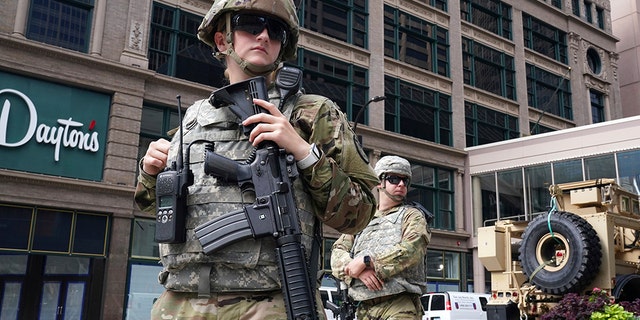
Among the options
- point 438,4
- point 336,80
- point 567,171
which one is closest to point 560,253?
point 336,80

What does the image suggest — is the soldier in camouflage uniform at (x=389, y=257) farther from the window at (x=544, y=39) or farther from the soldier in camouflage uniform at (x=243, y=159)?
the window at (x=544, y=39)

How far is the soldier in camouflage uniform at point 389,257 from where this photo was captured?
4641mm

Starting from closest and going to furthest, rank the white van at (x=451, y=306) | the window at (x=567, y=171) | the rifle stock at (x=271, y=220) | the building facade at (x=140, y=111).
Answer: the rifle stock at (x=271, y=220) < the building facade at (x=140, y=111) < the white van at (x=451, y=306) < the window at (x=567, y=171)

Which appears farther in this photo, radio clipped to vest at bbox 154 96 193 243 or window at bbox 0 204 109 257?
A: window at bbox 0 204 109 257

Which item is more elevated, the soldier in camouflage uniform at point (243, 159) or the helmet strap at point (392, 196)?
the helmet strap at point (392, 196)

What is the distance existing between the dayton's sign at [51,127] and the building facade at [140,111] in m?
0.03

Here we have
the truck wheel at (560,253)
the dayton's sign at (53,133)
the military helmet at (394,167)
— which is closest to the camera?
the military helmet at (394,167)

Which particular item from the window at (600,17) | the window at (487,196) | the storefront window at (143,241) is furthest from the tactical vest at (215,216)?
the window at (600,17)

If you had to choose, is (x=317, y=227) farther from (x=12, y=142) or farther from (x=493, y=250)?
(x=12, y=142)

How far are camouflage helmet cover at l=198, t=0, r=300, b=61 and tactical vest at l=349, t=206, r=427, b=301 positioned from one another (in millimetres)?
2488

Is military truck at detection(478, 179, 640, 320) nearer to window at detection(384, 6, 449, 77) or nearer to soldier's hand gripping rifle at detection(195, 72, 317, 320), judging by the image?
soldier's hand gripping rifle at detection(195, 72, 317, 320)

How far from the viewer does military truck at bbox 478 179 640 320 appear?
812cm

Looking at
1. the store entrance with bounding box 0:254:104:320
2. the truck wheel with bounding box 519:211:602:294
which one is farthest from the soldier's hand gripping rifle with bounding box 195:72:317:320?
the store entrance with bounding box 0:254:104:320

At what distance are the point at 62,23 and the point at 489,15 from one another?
21.8 m
